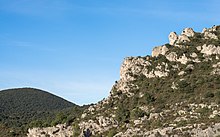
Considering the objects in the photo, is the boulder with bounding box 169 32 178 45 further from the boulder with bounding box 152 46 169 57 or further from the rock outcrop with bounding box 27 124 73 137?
the rock outcrop with bounding box 27 124 73 137

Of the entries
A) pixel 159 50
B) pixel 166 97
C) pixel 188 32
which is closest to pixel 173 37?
pixel 188 32

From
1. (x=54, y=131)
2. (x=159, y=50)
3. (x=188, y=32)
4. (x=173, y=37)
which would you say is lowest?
(x=54, y=131)

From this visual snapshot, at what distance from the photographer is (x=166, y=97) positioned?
76.7 m

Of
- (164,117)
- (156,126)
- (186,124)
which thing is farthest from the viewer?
(164,117)

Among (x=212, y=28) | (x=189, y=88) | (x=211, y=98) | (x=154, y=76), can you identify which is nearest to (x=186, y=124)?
(x=211, y=98)

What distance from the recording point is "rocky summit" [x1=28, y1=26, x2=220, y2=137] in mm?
61062

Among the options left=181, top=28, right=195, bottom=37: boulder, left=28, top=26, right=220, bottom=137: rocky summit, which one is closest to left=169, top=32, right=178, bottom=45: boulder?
left=28, top=26, right=220, bottom=137: rocky summit

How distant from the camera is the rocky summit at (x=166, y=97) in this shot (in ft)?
200

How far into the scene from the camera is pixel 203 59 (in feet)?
274

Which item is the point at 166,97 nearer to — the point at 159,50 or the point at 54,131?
the point at 159,50

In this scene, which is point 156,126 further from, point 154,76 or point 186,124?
point 154,76

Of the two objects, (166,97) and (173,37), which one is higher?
(173,37)

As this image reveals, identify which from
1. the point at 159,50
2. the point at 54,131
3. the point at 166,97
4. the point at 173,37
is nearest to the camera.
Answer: the point at 166,97

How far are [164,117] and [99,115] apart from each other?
1873 cm
